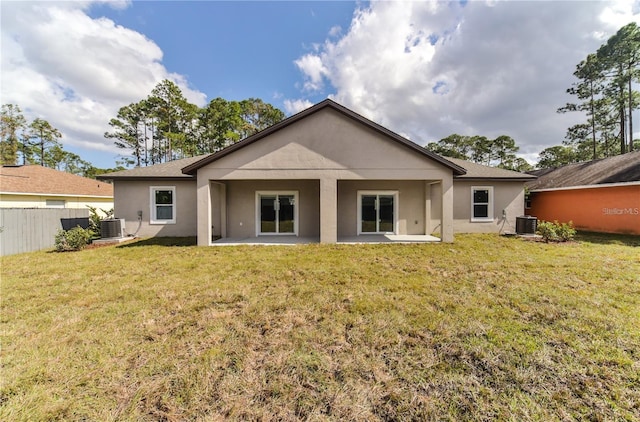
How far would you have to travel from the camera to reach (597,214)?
12875mm

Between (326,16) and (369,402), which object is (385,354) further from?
(326,16)

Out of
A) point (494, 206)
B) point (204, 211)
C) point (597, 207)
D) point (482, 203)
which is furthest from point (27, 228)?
point (597, 207)

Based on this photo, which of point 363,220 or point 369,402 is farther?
point 363,220

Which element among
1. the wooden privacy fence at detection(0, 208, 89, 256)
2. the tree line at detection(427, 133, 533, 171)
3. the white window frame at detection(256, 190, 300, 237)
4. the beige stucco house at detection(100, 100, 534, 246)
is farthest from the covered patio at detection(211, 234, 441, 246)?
the tree line at detection(427, 133, 533, 171)

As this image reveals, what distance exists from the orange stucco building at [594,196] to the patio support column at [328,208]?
1406 centimetres

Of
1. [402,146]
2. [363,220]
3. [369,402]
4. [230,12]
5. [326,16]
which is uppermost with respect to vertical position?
[326,16]

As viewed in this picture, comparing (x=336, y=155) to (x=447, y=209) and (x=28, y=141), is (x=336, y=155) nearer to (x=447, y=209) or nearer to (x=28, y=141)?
(x=447, y=209)

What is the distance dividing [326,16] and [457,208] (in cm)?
1169

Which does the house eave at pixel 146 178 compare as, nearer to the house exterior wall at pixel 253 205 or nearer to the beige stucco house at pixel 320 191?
the beige stucco house at pixel 320 191

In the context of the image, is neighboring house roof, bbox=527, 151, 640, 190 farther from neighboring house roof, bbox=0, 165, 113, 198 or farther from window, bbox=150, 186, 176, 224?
neighboring house roof, bbox=0, 165, 113, 198

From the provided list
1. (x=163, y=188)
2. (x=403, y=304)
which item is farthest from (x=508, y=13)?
(x=163, y=188)

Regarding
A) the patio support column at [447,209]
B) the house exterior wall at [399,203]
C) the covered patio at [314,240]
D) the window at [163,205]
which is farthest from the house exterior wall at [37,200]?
the patio support column at [447,209]

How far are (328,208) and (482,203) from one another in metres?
8.69

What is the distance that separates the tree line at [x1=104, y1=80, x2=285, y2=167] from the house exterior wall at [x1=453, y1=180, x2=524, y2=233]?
26598 mm
